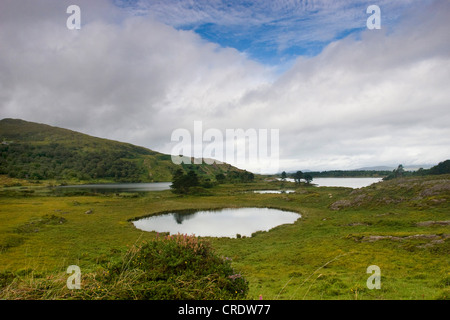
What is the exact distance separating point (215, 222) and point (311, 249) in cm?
2653

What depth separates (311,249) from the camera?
25.1 m

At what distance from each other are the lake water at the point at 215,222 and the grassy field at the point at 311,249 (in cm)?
446

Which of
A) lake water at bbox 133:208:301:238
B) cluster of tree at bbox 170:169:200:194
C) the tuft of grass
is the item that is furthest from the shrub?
cluster of tree at bbox 170:169:200:194

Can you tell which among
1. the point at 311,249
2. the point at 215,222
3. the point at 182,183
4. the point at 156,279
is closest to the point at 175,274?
the point at 156,279

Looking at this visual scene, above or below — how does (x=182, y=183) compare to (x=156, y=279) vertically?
below

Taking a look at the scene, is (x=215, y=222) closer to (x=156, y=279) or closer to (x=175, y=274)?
(x=175, y=274)

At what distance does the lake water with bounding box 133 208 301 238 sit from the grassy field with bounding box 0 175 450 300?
176 inches

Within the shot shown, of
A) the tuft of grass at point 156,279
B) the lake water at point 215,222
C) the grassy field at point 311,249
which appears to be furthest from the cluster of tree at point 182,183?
the tuft of grass at point 156,279

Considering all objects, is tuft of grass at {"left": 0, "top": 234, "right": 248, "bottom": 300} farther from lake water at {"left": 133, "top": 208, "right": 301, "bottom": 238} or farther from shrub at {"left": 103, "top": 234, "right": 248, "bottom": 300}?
lake water at {"left": 133, "top": 208, "right": 301, "bottom": 238}

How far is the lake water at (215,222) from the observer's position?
135 feet
